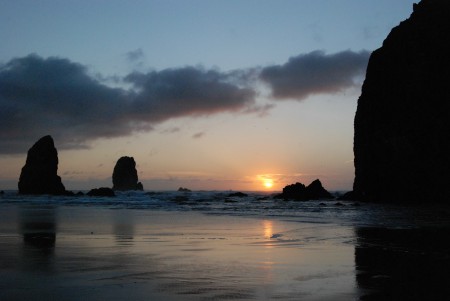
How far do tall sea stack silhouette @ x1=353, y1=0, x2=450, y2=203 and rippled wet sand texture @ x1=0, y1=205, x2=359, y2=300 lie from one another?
44.0 m

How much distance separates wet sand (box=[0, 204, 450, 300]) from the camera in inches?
249

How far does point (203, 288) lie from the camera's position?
666cm

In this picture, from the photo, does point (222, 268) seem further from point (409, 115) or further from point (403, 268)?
point (409, 115)

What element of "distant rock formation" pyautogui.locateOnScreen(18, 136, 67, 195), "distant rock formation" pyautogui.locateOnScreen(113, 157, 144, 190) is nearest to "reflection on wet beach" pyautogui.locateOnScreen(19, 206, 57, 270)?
"distant rock formation" pyautogui.locateOnScreen(18, 136, 67, 195)

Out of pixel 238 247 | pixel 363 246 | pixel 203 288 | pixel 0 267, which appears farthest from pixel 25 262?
pixel 363 246

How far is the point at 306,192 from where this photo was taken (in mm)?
70125

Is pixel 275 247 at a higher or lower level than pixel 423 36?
lower

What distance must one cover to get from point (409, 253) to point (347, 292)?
4809mm

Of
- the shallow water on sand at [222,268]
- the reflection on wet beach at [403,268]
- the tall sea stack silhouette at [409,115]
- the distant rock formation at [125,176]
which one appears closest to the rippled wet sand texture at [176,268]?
the shallow water on sand at [222,268]

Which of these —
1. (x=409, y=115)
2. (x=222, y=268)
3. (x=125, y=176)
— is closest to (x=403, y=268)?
(x=222, y=268)

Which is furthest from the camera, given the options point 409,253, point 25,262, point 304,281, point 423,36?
point 423,36

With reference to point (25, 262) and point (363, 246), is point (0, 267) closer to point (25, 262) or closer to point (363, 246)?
point (25, 262)

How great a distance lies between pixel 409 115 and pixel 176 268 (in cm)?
5453

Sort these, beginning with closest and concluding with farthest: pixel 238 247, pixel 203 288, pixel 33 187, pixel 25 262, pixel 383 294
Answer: pixel 383 294 < pixel 203 288 < pixel 25 262 < pixel 238 247 < pixel 33 187
